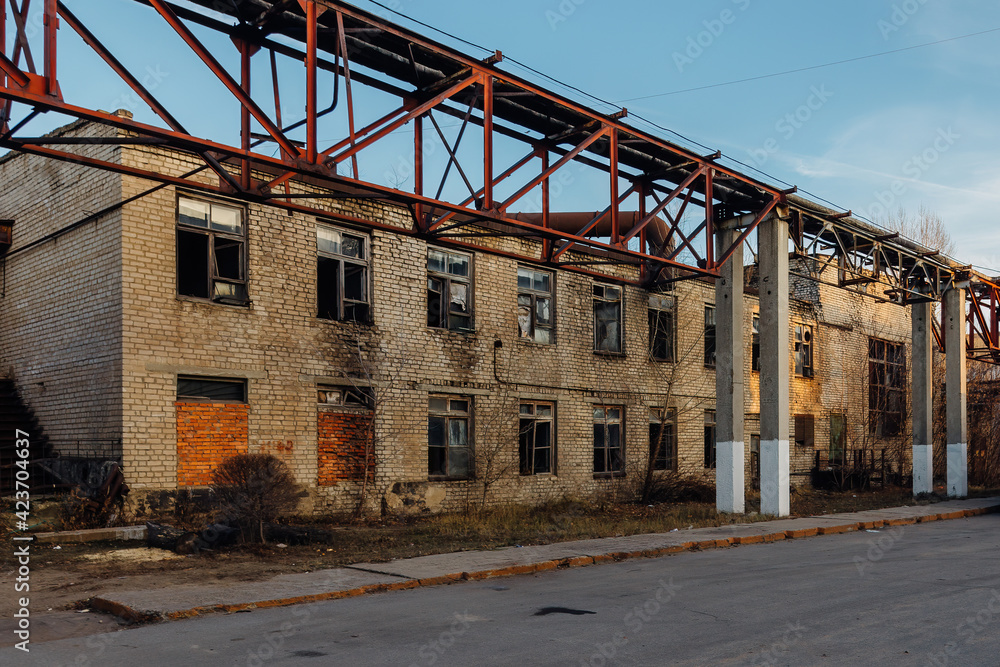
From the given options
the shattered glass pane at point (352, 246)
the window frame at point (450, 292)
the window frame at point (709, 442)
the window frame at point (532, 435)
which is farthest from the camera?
the window frame at point (709, 442)

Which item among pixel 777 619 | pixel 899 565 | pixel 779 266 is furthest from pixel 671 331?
pixel 777 619

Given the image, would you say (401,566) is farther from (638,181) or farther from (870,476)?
(870,476)

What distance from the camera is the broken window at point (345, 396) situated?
16344 millimetres

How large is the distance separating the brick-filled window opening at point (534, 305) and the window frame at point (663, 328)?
3.71 m

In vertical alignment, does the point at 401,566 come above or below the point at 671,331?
below

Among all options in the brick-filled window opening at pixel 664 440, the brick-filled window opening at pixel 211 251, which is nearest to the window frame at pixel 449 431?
the brick-filled window opening at pixel 211 251

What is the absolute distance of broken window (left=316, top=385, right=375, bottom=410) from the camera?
16.3 metres

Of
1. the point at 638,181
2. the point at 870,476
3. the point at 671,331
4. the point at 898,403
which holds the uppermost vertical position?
the point at 638,181

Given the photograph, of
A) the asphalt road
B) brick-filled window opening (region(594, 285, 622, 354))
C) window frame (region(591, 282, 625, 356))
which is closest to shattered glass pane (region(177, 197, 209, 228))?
the asphalt road

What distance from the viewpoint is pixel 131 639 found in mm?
6922

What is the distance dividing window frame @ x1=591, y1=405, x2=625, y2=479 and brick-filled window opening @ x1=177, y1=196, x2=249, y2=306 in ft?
32.2

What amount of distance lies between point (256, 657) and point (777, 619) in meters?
4.24

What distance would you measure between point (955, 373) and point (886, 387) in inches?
280

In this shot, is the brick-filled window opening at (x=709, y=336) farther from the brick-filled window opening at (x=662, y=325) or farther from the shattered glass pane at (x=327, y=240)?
the shattered glass pane at (x=327, y=240)
